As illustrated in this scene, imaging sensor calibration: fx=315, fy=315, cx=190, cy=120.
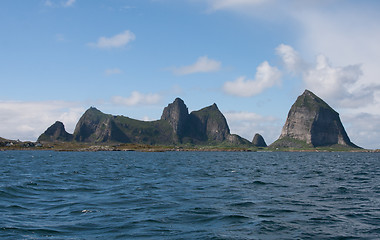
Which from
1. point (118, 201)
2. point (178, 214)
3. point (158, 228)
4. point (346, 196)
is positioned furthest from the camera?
point (346, 196)

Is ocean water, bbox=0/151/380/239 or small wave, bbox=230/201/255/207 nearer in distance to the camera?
ocean water, bbox=0/151/380/239

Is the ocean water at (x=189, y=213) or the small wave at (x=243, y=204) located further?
the small wave at (x=243, y=204)

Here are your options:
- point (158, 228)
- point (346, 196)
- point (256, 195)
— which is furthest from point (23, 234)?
point (346, 196)

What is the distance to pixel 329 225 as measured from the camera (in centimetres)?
2241

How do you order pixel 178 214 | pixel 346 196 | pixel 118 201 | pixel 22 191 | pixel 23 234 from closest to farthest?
pixel 23 234
pixel 178 214
pixel 118 201
pixel 346 196
pixel 22 191

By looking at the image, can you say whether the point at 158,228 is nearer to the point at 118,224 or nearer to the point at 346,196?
the point at 118,224

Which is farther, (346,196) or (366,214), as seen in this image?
(346,196)

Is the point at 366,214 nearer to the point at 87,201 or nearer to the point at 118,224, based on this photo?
the point at 118,224

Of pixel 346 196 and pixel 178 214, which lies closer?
pixel 178 214

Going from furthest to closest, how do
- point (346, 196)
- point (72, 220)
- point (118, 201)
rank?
point (346, 196), point (118, 201), point (72, 220)

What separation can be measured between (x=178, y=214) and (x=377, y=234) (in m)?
14.1

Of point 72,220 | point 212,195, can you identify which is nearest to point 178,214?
point 72,220

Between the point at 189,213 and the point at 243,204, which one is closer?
the point at 189,213

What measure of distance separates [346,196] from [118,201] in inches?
979
